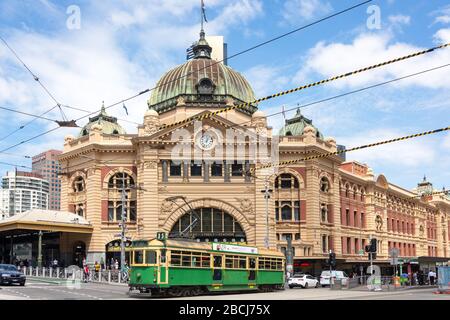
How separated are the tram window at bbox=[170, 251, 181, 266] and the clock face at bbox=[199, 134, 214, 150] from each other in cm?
2863

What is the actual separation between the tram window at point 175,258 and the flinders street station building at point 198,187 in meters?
24.3

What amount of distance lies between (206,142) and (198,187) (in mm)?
4573

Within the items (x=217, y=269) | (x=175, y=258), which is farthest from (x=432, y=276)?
(x=175, y=258)

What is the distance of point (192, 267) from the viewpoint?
33.9 meters

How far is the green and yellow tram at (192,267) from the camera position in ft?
106

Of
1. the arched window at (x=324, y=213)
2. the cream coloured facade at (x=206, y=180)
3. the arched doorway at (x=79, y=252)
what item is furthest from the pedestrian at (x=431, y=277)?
the arched doorway at (x=79, y=252)

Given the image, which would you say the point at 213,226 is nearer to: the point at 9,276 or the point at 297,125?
the point at 297,125

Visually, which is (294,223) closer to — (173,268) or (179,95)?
(179,95)

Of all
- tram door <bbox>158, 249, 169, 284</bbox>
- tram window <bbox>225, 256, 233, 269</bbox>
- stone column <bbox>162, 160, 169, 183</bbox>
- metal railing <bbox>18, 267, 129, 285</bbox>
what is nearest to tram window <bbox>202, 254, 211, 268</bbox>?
tram window <bbox>225, 256, 233, 269</bbox>

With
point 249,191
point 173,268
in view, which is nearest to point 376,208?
point 249,191

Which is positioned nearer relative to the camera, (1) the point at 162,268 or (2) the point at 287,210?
(1) the point at 162,268

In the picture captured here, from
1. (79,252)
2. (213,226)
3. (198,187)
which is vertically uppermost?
(198,187)
